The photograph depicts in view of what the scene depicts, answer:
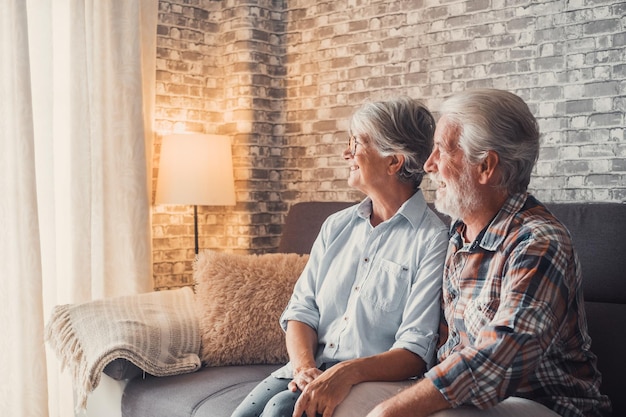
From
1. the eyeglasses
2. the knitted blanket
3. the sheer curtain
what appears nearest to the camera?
the eyeglasses

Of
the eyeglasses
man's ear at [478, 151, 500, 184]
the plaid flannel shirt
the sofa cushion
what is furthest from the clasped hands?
the eyeglasses

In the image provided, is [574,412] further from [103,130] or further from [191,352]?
[103,130]

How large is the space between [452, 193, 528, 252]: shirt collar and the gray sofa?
1.91 feet

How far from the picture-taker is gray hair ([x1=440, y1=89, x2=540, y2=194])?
1.92 m

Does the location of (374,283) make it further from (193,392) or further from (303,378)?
(193,392)

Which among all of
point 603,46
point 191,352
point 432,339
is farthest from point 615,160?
point 191,352

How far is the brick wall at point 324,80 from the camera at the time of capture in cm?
308

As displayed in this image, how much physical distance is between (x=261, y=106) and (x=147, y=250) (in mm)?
1004

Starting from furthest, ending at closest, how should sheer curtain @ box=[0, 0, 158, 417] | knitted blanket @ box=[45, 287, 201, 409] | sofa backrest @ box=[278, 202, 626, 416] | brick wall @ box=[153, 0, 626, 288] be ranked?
sheer curtain @ box=[0, 0, 158, 417] < brick wall @ box=[153, 0, 626, 288] < knitted blanket @ box=[45, 287, 201, 409] < sofa backrest @ box=[278, 202, 626, 416]

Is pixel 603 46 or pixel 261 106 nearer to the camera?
pixel 603 46

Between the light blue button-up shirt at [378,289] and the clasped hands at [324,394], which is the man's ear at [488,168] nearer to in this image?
the light blue button-up shirt at [378,289]

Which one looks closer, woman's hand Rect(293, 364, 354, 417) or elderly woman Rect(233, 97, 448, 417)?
woman's hand Rect(293, 364, 354, 417)

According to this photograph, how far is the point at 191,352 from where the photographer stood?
277cm

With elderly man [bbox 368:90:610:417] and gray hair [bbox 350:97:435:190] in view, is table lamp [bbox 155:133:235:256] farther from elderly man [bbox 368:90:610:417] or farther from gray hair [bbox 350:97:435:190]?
elderly man [bbox 368:90:610:417]
